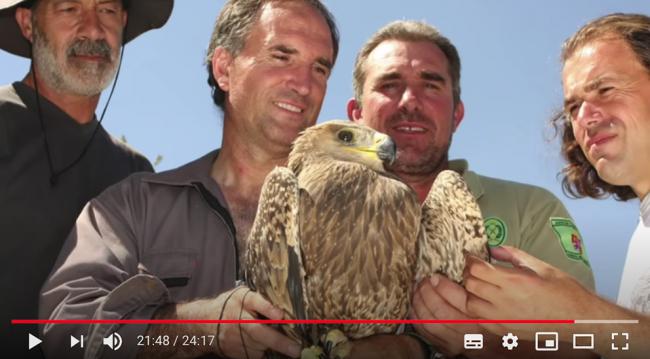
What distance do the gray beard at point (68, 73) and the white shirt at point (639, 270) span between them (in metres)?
4.77

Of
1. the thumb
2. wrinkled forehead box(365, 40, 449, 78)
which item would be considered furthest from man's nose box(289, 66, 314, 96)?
the thumb

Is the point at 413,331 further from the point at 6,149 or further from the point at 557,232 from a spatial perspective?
the point at 6,149

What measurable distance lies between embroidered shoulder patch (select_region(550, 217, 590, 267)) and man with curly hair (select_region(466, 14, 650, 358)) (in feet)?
1.08

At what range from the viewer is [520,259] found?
12.5 feet

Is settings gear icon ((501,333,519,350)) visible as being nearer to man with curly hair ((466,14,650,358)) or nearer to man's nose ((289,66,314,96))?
man with curly hair ((466,14,650,358))

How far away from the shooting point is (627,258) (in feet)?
14.8

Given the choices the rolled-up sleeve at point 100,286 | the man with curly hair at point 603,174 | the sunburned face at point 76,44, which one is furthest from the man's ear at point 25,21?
the man with curly hair at point 603,174

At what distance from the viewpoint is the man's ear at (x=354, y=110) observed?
625 centimetres

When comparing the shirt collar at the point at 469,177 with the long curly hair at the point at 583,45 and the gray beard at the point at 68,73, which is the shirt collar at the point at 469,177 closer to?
the long curly hair at the point at 583,45

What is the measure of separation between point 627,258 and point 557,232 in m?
0.52

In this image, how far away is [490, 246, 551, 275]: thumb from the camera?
372cm

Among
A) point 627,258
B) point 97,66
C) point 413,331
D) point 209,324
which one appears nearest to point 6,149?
point 97,66
